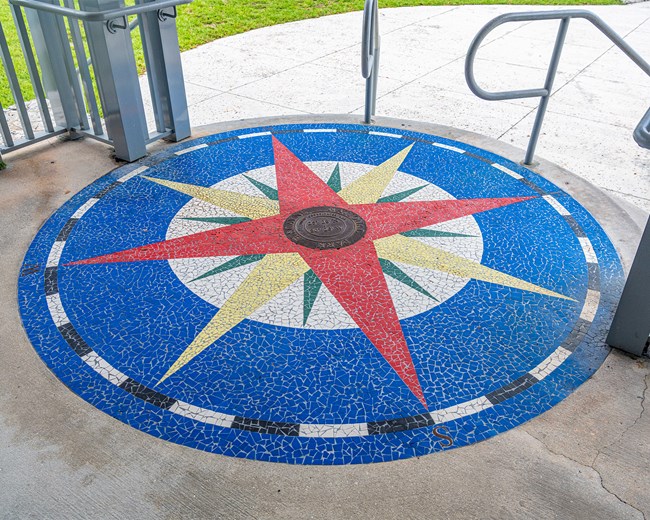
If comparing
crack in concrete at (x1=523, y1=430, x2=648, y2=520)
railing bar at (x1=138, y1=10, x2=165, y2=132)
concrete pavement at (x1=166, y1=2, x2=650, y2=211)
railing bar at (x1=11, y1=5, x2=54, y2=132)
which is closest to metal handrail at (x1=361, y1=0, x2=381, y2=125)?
concrete pavement at (x1=166, y1=2, x2=650, y2=211)

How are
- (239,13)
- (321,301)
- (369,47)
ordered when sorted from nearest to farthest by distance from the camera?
1. (321,301)
2. (369,47)
3. (239,13)

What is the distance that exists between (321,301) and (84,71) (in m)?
3.04

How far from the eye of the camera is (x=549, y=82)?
4266 millimetres

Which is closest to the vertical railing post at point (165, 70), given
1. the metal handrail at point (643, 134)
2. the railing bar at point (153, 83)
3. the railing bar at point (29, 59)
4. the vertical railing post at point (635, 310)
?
A: the railing bar at point (153, 83)

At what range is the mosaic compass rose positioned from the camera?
307cm

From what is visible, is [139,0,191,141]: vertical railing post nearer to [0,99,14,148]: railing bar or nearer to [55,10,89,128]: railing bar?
[55,10,89,128]: railing bar

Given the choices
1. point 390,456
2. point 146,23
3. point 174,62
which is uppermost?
point 146,23

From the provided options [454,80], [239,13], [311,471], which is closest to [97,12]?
[311,471]

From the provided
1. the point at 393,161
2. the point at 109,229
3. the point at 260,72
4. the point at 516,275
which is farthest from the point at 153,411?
the point at 260,72

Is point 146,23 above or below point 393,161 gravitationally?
above

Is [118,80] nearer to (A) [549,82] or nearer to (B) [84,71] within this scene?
(B) [84,71]

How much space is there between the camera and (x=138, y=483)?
229cm

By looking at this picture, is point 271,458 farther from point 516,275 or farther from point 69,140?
point 69,140

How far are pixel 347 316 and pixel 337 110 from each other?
10.4 ft
